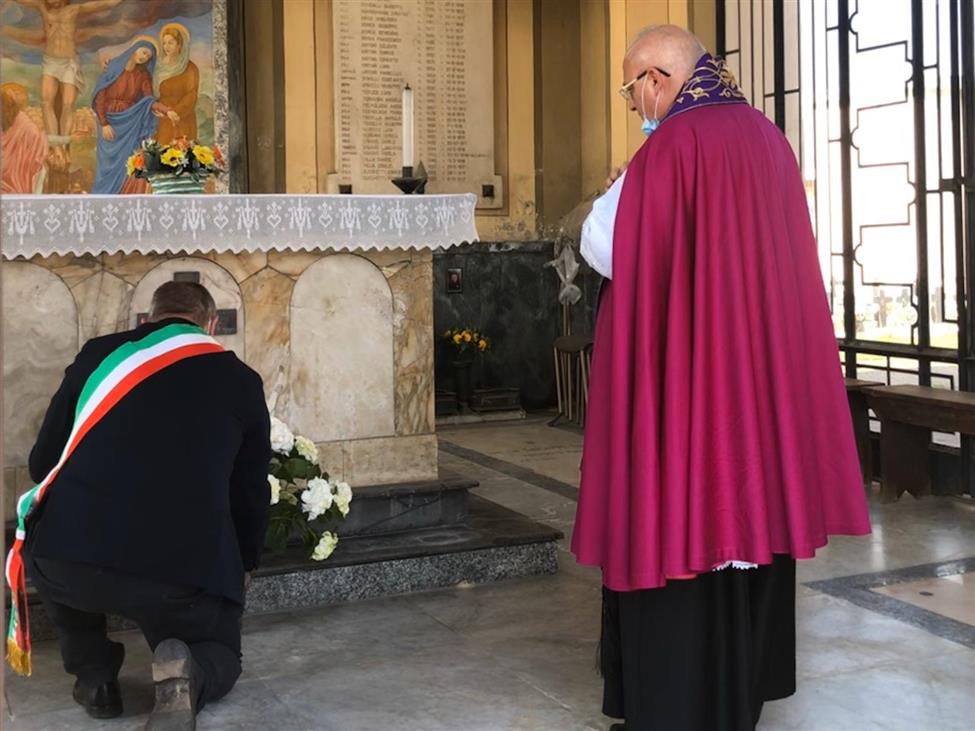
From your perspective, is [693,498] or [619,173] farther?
[619,173]

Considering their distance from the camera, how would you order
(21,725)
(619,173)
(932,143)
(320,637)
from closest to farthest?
(619,173) → (21,725) → (320,637) → (932,143)

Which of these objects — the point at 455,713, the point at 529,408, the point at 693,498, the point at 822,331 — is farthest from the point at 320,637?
the point at 529,408

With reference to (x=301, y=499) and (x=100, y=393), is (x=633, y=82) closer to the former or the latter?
(x=100, y=393)

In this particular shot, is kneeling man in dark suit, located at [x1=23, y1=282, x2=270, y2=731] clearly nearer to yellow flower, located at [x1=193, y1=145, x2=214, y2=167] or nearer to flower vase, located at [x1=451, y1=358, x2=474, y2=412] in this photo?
yellow flower, located at [x1=193, y1=145, x2=214, y2=167]

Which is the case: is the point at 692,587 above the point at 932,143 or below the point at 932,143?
below

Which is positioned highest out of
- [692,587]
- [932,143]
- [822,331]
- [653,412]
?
[932,143]

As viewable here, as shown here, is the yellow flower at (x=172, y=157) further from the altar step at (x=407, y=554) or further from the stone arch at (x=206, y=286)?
the altar step at (x=407, y=554)

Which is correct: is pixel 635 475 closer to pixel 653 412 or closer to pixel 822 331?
pixel 653 412

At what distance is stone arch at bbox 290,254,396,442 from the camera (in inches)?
195

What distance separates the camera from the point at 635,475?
2.82 meters

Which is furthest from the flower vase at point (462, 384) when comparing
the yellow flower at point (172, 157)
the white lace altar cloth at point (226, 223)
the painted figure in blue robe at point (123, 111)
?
the yellow flower at point (172, 157)

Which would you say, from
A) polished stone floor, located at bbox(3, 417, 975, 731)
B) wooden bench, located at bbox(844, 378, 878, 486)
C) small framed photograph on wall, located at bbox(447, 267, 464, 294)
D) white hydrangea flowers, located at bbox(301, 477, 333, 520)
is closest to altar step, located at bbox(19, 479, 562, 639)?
polished stone floor, located at bbox(3, 417, 975, 731)

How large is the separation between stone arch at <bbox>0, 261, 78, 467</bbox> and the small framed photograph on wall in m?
6.08

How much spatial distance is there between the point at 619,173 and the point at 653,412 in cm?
62
